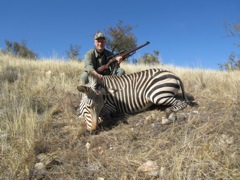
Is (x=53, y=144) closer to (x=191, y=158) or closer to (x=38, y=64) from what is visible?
(x=191, y=158)

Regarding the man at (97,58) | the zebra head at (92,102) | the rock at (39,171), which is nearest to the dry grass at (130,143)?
the rock at (39,171)

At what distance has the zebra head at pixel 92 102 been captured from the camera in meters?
3.14

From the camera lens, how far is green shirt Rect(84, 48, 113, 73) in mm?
4515

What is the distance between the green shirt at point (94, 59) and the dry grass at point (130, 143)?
755mm

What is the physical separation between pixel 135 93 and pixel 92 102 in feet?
2.76

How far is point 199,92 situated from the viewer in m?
4.32

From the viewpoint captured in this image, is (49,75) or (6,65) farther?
(6,65)

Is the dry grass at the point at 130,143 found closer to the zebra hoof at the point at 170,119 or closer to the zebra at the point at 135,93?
the zebra hoof at the point at 170,119

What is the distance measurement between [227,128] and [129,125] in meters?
1.26

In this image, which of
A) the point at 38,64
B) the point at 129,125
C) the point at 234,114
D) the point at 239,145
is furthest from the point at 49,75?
the point at 239,145

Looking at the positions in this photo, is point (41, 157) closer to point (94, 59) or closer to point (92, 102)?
point (92, 102)

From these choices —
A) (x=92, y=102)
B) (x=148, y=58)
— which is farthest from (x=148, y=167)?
(x=148, y=58)

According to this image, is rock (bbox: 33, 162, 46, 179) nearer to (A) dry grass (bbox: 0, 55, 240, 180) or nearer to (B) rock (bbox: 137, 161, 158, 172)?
(A) dry grass (bbox: 0, 55, 240, 180)

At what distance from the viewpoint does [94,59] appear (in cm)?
468
